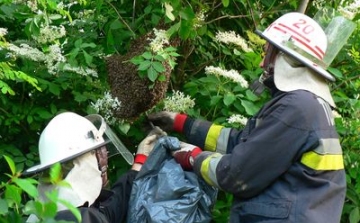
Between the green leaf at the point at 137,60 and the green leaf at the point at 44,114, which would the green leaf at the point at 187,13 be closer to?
the green leaf at the point at 137,60

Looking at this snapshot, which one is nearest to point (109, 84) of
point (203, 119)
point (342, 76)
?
point (203, 119)

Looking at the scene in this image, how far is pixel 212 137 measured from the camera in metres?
3.99

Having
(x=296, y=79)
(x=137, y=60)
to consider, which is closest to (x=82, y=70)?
(x=137, y=60)

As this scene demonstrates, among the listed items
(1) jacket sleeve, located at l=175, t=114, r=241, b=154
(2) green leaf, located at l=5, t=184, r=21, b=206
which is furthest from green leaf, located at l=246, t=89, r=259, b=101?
(2) green leaf, located at l=5, t=184, r=21, b=206

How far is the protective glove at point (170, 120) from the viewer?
160 inches

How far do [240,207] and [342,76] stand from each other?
158 cm

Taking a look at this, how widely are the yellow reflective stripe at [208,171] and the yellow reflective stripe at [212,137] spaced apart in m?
0.41

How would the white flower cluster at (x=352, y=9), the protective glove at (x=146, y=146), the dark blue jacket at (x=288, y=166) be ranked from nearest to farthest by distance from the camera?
1. the dark blue jacket at (x=288, y=166)
2. the protective glove at (x=146, y=146)
3. the white flower cluster at (x=352, y=9)

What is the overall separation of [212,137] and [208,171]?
1.65ft

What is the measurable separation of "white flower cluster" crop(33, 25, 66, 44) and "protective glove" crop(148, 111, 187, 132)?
76 cm

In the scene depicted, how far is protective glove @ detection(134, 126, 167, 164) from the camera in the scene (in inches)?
158

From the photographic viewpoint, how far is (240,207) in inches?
137

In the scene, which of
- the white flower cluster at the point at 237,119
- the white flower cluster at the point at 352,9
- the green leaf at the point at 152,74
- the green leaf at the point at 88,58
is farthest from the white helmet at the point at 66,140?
the white flower cluster at the point at 352,9

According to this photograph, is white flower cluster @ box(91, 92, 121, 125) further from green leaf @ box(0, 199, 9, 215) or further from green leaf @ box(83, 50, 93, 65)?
green leaf @ box(0, 199, 9, 215)
